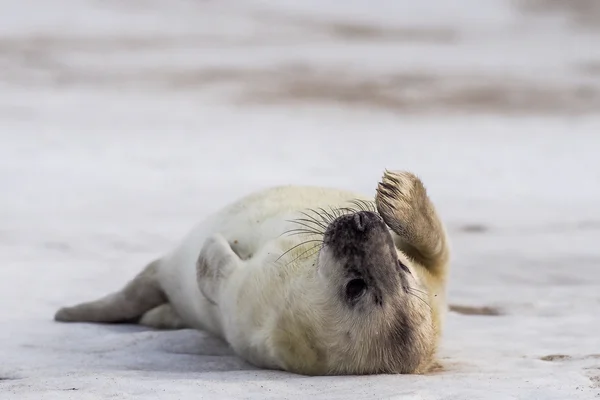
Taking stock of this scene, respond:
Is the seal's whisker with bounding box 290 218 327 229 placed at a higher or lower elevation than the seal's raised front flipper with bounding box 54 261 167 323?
higher

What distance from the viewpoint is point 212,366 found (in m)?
3.48

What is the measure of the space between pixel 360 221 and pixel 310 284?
28 centimetres

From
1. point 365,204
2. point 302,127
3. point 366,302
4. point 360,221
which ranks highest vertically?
point 302,127

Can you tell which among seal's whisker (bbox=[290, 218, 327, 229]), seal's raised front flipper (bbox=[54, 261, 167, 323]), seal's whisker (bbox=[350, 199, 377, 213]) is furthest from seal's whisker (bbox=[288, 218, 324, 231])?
seal's raised front flipper (bbox=[54, 261, 167, 323])

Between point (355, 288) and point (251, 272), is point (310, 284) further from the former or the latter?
point (251, 272)

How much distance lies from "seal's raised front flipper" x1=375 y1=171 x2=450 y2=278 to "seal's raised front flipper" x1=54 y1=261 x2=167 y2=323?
109cm

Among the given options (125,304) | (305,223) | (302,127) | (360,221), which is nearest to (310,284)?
(360,221)

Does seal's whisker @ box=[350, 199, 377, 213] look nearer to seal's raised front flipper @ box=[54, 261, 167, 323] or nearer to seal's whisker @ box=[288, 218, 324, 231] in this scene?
seal's whisker @ box=[288, 218, 324, 231]

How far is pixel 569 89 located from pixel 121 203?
5.83 meters

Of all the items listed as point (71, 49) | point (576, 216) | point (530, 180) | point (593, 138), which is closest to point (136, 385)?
point (576, 216)

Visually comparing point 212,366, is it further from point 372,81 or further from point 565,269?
point 372,81

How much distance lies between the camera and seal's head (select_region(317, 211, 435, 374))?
10.0 ft

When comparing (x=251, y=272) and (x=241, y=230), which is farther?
(x=241, y=230)

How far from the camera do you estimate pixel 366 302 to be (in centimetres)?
306
